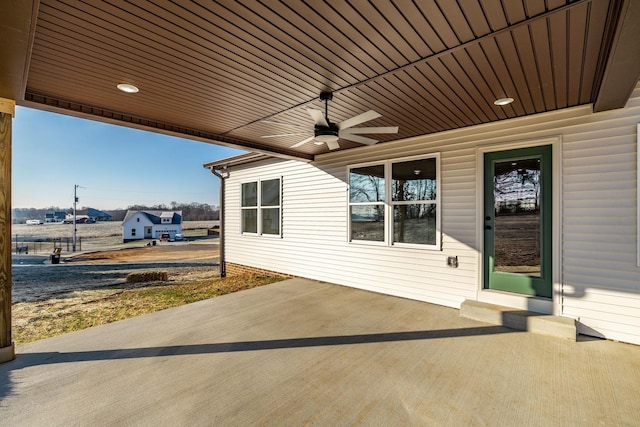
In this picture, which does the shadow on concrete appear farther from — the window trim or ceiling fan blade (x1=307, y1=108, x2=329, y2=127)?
the window trim

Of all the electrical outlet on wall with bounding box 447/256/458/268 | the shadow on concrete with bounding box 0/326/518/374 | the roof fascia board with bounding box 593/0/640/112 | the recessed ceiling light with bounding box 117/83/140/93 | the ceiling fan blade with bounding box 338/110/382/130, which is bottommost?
the shadow on concrete with bounding box 0/326/518/374

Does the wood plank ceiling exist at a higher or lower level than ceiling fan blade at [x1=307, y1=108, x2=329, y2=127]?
higher

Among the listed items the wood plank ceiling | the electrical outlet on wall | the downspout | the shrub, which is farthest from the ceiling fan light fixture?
the shrub

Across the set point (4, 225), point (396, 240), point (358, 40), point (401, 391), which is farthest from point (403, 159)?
point (4, 225)

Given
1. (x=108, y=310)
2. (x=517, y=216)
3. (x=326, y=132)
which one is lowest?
(x=108, y=310)

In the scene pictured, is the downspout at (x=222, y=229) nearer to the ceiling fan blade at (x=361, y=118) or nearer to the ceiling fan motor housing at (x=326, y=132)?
the ceiling fan motor housing at (x=326, y=132)

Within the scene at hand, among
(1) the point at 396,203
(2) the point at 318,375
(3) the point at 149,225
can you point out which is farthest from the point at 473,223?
(3) the point at 149,225

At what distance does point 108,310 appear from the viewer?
4.63 metres

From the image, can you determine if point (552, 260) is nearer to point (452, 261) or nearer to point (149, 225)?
point (452, 261)

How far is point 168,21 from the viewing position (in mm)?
1918

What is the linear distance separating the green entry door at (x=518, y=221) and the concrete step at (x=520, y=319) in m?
0.34

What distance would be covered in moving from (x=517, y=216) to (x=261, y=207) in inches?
220

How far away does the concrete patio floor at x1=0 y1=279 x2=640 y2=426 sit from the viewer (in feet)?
6.41

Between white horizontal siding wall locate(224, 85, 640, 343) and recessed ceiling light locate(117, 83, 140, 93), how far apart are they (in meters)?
→ 3.74
